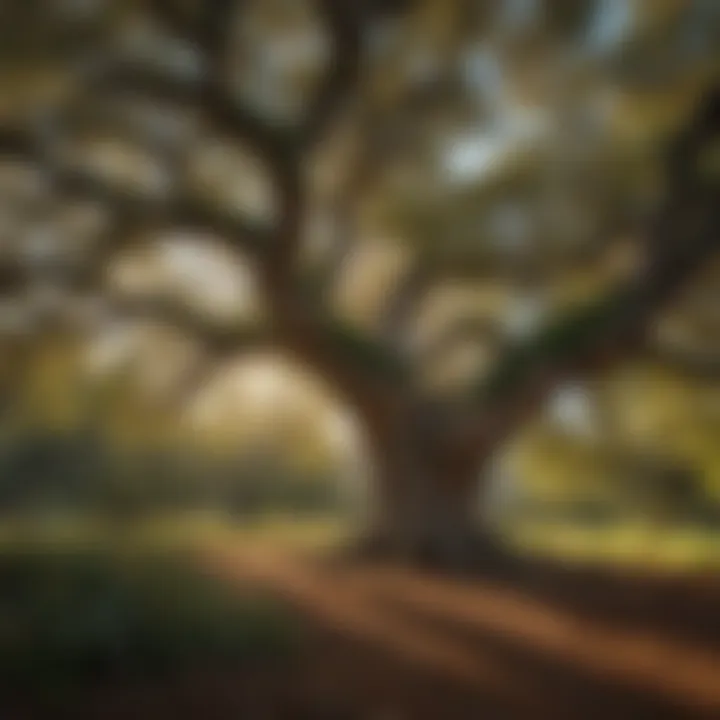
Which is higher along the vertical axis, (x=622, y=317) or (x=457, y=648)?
(x=622, y=317)

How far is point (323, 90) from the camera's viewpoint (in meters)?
1.46

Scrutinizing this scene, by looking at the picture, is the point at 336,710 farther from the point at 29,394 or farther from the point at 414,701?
the point at 29,394

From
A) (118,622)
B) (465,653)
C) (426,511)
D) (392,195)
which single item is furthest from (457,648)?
(392,195)

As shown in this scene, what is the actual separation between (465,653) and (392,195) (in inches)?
25.0

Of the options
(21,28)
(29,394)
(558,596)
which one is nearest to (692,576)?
(558,596)

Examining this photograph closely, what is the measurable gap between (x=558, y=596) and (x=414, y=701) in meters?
0.24

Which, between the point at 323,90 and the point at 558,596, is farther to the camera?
the point at 323,90

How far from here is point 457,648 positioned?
128 centimetres

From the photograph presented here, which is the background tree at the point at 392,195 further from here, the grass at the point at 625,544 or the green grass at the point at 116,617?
the green grass at the point at 116,617

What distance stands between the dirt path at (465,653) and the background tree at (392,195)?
0.09 metres

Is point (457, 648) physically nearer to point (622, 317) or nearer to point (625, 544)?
point (625, 544)

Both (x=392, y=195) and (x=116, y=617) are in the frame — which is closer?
(x=116, y=617)

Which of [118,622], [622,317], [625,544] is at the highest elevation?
[622,317]

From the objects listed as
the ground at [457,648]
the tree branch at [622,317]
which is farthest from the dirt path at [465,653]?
the tree branch at [622,317]
